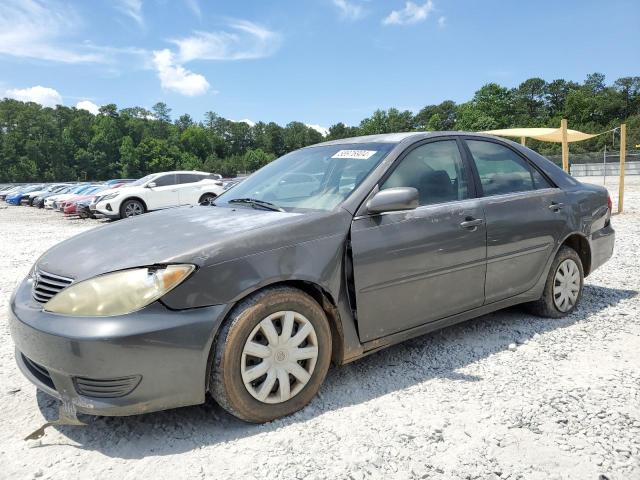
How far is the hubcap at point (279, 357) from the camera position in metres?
2.42

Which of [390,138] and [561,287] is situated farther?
[561,287]

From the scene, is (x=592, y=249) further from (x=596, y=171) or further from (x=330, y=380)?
(x=596, y=171)

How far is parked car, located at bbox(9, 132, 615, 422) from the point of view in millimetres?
2229

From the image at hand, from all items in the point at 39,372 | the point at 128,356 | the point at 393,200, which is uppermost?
the point at 393,200

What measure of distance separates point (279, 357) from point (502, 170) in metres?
2.38

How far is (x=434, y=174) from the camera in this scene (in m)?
3.36

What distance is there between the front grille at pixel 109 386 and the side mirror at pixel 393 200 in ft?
5.03

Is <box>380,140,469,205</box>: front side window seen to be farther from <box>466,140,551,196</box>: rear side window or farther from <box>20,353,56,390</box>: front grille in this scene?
<box>20,353,56,390</box>: front grille

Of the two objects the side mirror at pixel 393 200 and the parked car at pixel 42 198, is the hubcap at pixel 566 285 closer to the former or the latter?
the side mirror at pixel 393 200

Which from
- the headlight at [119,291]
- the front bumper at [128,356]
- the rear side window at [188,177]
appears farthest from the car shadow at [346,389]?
the rear side window at [188,177]

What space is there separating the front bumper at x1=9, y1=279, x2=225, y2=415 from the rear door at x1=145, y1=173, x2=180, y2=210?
1456cm

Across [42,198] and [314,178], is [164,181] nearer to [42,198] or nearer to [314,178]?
[314,178]

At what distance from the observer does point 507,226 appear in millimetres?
3553

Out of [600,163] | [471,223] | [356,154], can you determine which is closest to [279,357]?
[356,154]
